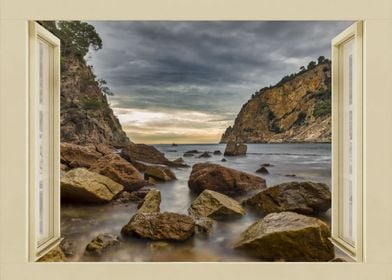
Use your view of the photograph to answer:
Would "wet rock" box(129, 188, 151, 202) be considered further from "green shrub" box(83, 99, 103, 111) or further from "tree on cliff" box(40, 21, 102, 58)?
"tree on cliff" box(40, 21, 102, 58)

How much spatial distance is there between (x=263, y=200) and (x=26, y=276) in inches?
68.1

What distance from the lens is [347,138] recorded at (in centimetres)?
238

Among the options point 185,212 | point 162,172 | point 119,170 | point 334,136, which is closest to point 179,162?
point 162,172

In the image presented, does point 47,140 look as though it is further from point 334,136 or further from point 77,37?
point 334,136

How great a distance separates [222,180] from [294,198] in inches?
23.0

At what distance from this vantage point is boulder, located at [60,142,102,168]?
264 cm

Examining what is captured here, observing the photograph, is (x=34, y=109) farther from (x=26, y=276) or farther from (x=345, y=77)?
(x=345, y=77)

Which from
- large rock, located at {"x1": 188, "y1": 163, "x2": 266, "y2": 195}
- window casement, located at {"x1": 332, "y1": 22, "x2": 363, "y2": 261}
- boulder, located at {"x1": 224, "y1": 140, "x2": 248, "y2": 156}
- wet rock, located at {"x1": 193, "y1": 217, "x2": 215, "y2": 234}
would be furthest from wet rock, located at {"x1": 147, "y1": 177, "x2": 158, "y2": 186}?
window casement, located at {"x1": 332, "y1": 22, "x2": 363, "y2": 261}

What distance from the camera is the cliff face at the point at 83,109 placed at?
2.62 m

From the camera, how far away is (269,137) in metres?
2.75

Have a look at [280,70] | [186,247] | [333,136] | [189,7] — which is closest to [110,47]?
[189,7]

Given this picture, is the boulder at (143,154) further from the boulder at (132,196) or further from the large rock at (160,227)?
the large rock at (160,227)

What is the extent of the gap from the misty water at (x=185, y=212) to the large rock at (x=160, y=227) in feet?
0.16

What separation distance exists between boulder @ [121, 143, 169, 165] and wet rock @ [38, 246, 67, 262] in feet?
2.78
